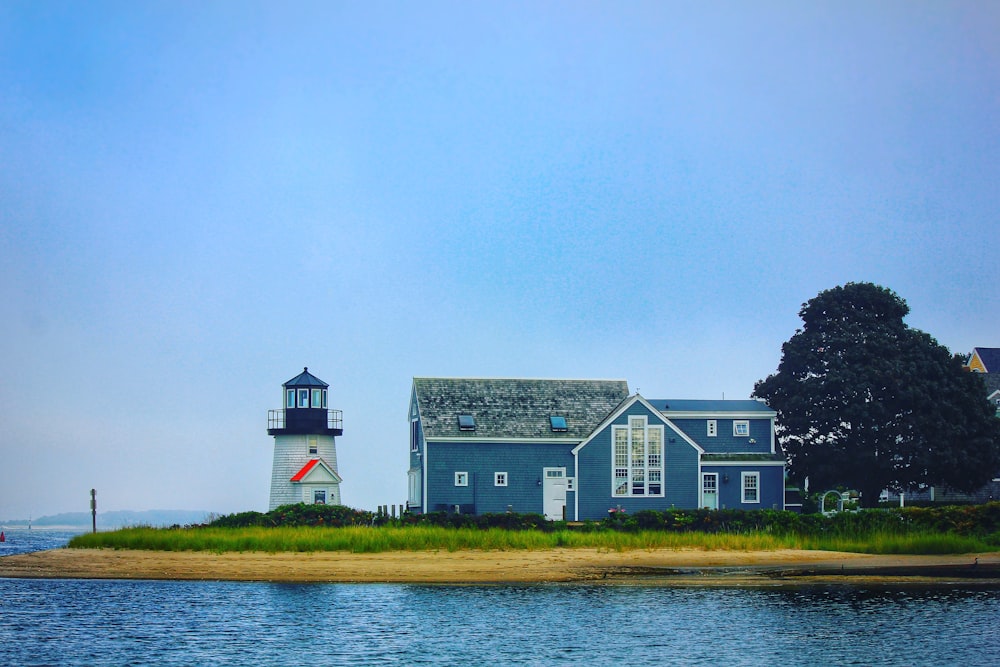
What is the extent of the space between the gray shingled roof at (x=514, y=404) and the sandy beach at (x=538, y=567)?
40.1 ft

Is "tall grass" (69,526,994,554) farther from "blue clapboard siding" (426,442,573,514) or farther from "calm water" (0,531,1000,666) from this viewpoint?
"blue clapboard siding" (426,442,573,514)

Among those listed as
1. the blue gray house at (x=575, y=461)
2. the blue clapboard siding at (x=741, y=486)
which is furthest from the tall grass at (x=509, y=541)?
the blue clapboard siding at (x=741, y=486)

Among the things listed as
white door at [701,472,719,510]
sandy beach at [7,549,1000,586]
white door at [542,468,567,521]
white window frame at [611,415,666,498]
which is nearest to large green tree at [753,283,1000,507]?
white door at [701,472,719,510]

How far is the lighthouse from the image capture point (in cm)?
6338

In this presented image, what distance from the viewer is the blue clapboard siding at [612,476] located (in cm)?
5984

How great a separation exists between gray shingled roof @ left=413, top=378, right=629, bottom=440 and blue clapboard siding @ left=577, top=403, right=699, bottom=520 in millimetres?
1099

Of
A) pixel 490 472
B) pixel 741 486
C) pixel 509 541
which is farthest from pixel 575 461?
pixel 509 541

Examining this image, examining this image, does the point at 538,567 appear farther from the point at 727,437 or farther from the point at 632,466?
the point at 727,437

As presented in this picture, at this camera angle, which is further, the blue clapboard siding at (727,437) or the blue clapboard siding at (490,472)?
the blue clapboard siding at (727,437)

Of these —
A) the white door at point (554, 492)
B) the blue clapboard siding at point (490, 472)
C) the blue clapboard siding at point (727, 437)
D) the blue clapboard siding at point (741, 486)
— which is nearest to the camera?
the blue clapboard siding at point (490, 472)

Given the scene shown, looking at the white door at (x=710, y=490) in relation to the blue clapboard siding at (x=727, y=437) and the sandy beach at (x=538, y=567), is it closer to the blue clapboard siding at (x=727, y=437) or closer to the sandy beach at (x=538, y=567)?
the blue clapboard siding at (x=727, y=437)

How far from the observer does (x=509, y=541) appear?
4972 centimetres

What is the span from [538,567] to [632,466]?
1612 cm

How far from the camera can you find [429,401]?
61281mm
